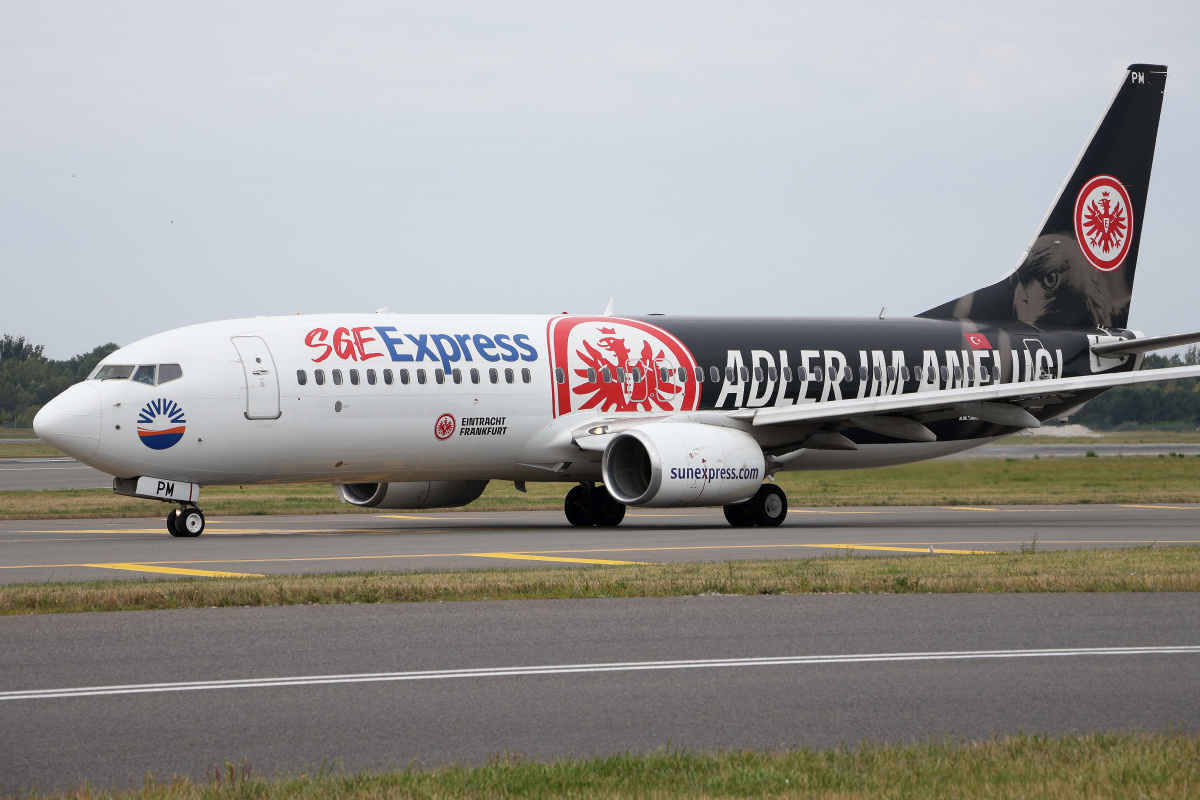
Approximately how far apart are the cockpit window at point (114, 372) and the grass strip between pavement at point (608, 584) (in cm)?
841

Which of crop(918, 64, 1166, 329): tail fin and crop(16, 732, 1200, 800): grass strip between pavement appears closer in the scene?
crop(16, 732, 1200, 800): grass strip between pavement

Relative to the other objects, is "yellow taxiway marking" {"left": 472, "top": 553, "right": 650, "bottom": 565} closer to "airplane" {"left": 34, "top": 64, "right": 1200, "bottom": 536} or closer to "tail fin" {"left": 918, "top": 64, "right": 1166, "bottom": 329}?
"airplane" {"left": 34, "top": 64, "right": 1200, "bottom": 536}

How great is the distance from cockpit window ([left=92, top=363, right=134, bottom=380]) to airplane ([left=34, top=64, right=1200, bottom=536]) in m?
0.03

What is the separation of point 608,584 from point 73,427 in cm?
1102

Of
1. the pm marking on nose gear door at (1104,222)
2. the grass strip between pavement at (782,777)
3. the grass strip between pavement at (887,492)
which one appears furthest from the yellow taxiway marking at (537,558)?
the pm marking on nose gear door at (1104,222)

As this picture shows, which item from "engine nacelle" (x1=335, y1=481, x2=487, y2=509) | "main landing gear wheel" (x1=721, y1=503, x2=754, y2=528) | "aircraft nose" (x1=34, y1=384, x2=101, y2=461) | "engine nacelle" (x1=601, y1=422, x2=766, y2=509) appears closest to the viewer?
"aircraft nose" (x1=34, y1=384, x2=101, y2=461)

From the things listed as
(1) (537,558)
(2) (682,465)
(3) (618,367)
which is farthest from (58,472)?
(1) (537,558)

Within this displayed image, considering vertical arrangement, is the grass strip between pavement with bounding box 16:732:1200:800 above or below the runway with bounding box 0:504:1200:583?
above

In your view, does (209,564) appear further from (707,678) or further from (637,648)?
(707,678)

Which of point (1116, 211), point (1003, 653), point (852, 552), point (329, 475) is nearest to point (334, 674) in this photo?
point (1003, 653)

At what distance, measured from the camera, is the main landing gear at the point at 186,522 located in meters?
22.4

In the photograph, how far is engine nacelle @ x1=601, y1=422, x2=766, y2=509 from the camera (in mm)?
24406

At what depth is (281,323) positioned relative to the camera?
24.1m

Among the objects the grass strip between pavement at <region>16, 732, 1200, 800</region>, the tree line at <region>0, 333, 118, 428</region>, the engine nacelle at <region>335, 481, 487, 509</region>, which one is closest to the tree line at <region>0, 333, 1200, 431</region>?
the tree line at <region>0, 333, 118, 428</region>
